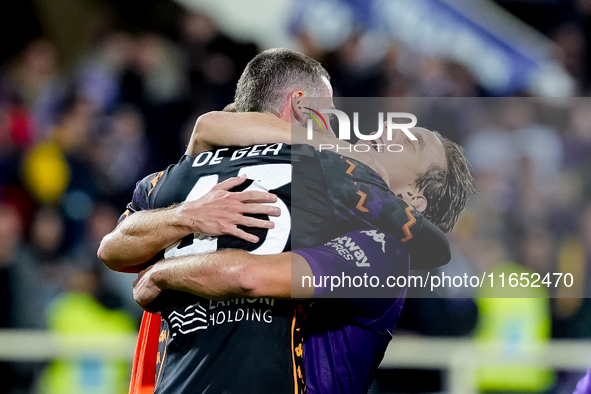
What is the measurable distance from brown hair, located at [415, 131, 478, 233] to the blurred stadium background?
→ 3.68 ft

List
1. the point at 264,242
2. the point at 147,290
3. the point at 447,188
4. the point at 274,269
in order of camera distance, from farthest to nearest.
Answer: the point at 447,188 → the point at 147,290 → the point at 264,242 → the point at 274,269

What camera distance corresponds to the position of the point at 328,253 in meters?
2.14

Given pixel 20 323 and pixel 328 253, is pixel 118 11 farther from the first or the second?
pixel 328 253

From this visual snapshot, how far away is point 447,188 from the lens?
2.96 metres

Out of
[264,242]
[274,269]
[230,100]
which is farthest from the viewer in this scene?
[230,100]

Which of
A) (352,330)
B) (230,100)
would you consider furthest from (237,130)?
(230,100)

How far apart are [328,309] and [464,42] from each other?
17.5ft

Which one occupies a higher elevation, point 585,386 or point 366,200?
point 366,200

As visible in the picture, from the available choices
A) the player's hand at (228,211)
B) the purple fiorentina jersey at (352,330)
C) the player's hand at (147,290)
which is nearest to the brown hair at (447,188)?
the purple fiorentina jersey at (352,330)

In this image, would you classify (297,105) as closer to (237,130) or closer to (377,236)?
(237,130)

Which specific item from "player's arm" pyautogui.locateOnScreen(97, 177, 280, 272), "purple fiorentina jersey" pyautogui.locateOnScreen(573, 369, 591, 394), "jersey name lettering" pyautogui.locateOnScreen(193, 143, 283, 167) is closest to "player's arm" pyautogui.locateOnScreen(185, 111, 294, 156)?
"jersey name lettering" pyautogui.locateOnScreen(193, 143, 283, 167)

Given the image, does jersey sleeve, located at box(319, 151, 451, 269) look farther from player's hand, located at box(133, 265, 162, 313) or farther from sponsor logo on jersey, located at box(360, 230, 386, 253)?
player's hand, located at box(133, 265, 162, 313)

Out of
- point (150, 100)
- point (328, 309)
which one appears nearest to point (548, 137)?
point (150, 100)

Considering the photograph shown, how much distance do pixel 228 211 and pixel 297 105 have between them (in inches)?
20.3
